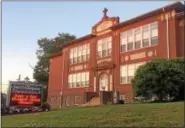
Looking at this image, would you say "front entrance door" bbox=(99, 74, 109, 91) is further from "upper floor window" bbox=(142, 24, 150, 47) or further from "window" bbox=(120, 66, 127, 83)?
"upper floor window" bbox=(142, 24, 150, 47)

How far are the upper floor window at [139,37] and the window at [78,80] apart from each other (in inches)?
318

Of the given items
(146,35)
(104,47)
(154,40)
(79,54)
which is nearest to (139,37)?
(146,35)

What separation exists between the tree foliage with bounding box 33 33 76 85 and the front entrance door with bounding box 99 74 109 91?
25.8 m

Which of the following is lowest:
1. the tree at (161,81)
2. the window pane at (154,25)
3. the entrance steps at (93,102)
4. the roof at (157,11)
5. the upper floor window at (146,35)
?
the entrance steps at (93,102)

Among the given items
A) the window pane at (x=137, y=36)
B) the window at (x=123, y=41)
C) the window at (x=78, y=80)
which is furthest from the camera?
the window at (x=78, y=80)

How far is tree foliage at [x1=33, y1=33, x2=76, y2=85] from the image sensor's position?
65.9 metres

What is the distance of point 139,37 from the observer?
33.4m

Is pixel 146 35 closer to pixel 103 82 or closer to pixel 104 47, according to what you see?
pixel 104 47

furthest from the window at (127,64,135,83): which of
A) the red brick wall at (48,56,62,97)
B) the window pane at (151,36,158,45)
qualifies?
the red brick wall at (48,56,62,97)

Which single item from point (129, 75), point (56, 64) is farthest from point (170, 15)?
point (56, 64)

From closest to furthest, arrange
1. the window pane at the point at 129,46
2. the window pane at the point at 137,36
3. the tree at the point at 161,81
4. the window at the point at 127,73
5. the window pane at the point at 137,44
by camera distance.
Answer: the tree at the point at 161,81 < the window pane at the point at 137,44 < the window pane at the point at 137,36 < the window at the point at 127,73 < the window pane at the point at 129,46

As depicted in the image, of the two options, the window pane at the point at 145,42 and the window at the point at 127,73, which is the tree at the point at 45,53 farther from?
the window pane at the point at 145,42

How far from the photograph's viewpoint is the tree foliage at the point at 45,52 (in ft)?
216

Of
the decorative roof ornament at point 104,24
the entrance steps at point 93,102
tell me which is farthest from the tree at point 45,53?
the entrance steps at point 93,102
